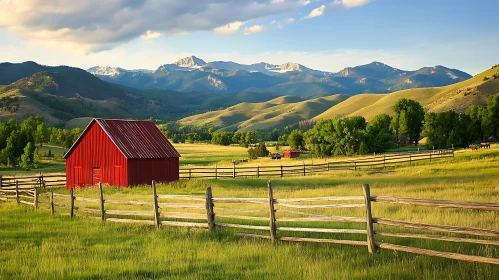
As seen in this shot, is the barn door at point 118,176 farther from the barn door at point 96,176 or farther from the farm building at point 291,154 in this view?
the farm building at point 291,154

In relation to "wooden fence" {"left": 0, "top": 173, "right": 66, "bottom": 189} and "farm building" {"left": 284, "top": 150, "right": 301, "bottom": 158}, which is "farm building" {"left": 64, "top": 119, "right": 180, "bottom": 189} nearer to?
"wooden fence" {"left": 0, "top": 173, "right": 66, "bottom": 189}

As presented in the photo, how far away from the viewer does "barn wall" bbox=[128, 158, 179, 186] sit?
137 ft

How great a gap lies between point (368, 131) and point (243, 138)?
2996 inches

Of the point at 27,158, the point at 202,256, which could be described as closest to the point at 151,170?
the point at 202,256

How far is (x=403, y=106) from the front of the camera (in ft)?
379

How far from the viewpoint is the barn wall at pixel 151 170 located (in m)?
41.7

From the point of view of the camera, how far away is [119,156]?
1649 inches

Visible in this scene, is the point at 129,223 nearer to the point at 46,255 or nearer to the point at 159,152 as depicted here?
the point at 46,255

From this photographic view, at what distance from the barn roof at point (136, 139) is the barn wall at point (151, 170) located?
52cm

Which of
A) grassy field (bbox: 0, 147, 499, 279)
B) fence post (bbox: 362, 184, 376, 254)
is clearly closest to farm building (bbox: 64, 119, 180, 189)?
grassy field (bbox: 0, 147, 499, 279)

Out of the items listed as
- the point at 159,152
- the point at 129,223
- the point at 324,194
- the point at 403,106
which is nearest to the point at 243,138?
the point at 403,106

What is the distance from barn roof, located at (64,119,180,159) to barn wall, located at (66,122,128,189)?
537mm

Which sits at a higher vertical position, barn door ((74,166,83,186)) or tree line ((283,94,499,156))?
tree line ((283,94,499,156))

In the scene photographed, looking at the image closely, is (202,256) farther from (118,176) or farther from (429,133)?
(429,133)
